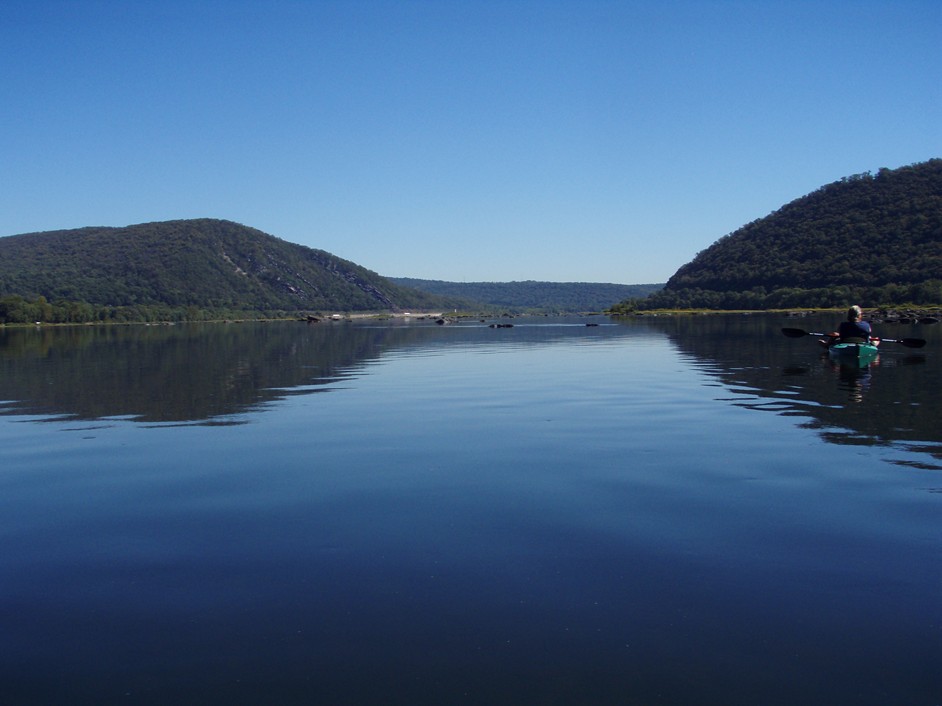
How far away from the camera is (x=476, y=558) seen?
1034cm

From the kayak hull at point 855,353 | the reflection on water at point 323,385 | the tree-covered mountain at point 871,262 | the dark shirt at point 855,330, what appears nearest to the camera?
the reflection on water at point 323,385

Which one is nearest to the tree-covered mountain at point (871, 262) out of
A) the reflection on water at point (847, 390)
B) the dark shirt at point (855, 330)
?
the dark shirt at point (855, 330)

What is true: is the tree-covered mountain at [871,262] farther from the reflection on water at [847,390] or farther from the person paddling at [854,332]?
the reflection on water at [847,390]

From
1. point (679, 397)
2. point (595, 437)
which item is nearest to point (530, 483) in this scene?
point (595, 437)

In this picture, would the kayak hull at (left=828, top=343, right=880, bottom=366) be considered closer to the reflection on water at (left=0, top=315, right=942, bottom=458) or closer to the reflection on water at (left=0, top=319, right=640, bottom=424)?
the reflection on water at (left=0, top=315, right=942, bottom=458)

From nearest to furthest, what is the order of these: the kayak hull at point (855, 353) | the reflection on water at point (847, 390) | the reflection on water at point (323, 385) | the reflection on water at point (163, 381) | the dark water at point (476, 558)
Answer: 1. the dark water at point (476, 558)
2. the reflection on water at point (847, 390)
3. the reflection on water at point (323, 385)
4. the reflection on water at point (163, 381)
5. the kayak hull at point (855, 353)

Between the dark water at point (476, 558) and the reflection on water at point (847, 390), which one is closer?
the dark water at point (476, 558)

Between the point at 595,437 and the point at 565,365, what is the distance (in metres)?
24.9

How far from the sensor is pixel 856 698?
671cm

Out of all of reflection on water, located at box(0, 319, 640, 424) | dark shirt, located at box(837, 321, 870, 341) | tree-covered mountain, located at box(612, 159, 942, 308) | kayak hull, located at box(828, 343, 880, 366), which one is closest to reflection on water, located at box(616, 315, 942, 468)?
kayak hull, located at box(828, 343, 880, 366)

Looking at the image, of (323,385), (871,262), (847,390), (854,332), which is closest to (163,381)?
(323,385)

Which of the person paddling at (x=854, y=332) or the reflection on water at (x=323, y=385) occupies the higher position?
the person paddling at (x=854, y=332)

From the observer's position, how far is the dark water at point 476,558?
7223 mm

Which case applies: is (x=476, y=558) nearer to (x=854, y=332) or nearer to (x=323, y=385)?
(x=323, y=385)
